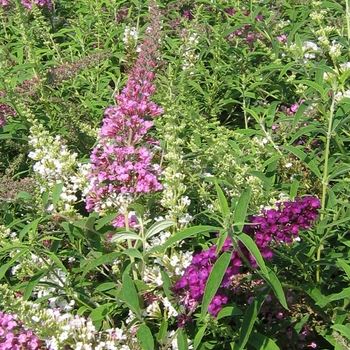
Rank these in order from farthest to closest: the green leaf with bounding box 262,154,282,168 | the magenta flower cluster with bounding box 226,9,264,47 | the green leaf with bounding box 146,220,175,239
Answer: the magenta flower cluster with bounding box 226,9,264,47
the green leaf with bounding box 262,154,282,168
the green leaf with bounding box 146,220,175,239

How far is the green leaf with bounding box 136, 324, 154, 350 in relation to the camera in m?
2.11

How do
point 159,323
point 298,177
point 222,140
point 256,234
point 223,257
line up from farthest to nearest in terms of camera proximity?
point 298,177
point 222,140
point 159,323
point 256,234
point 223,257

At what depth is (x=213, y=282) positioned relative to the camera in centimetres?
180

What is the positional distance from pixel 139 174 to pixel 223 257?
75 centimetres

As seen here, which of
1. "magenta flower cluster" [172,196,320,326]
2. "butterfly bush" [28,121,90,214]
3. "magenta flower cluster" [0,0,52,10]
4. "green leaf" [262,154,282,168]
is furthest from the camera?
"magenta flower cluster" [0,0,52,10]

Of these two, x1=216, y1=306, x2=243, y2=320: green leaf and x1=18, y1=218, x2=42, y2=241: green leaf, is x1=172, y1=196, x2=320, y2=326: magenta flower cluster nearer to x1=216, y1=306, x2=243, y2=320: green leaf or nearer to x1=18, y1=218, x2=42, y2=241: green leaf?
x1=216, y1=306, x2=243, y2=320: green leaf

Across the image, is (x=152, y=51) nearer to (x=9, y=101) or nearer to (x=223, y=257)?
(x=9, y=101)

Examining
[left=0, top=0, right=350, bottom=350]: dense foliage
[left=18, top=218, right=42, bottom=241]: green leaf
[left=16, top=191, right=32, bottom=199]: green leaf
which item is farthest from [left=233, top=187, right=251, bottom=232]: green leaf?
[left=16, top=191, right=32, bottom=199]: green leaf

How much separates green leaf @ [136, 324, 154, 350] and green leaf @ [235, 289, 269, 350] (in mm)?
318

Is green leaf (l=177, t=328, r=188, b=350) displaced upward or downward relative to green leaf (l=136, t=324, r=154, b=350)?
downward

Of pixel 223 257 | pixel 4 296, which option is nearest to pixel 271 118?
pixel 223 257

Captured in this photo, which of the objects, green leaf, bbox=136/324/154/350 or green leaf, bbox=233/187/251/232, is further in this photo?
green leaf, bbox=136/324/154/350

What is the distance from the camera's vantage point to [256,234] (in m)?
2.04

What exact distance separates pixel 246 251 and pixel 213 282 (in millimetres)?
267
